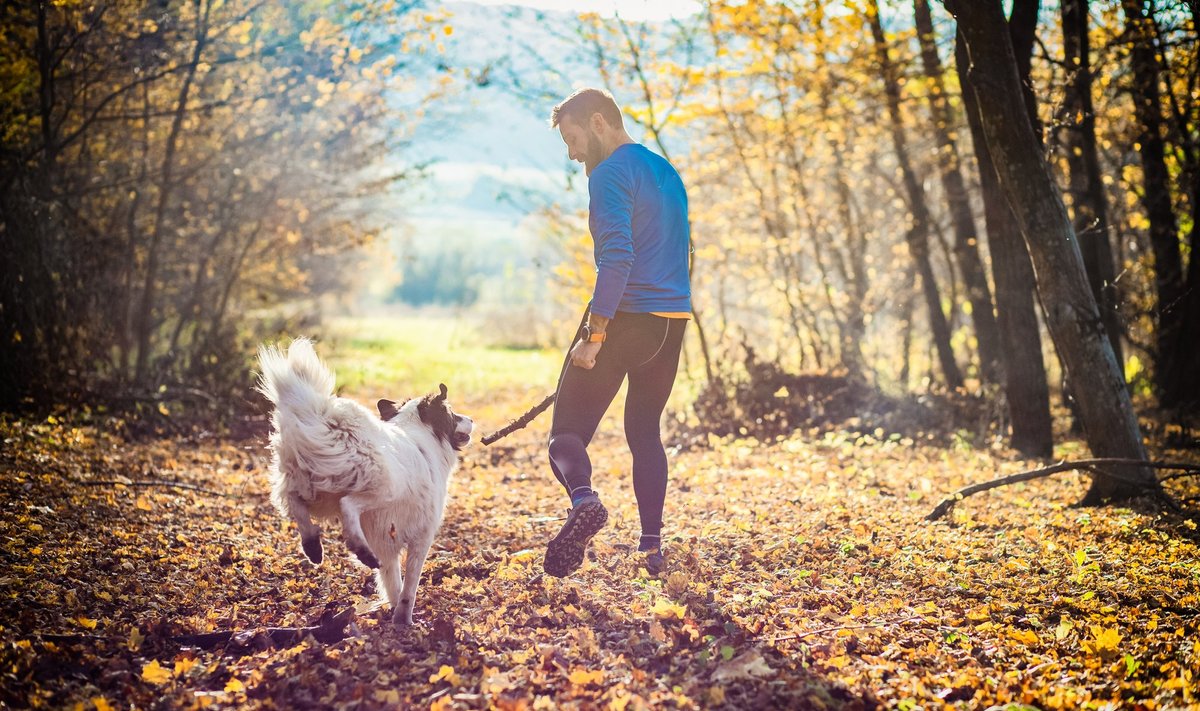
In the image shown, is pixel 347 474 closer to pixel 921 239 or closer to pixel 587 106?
pixel 587 106

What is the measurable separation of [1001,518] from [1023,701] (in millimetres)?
3348

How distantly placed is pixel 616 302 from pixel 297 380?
156 centimetres

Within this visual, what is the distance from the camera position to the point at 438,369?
21844 millimetres

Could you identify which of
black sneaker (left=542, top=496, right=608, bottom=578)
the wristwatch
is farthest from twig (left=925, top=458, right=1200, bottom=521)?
the wristwatch

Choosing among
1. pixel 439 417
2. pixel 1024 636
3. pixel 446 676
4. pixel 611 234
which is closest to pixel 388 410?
pixel 439 417

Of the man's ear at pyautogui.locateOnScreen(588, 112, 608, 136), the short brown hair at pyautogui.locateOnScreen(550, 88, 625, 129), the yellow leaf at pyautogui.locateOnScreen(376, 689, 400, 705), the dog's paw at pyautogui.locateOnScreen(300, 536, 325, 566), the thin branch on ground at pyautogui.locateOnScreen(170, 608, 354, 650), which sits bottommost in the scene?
the thin branch on ground at pyautogui.locateOnScreen(170, 608, 354, 650)

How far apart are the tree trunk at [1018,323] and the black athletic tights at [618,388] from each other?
5.83m

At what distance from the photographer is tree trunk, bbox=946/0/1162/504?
20.9 ft

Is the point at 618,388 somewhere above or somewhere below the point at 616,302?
below

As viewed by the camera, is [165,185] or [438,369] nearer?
[165,185]

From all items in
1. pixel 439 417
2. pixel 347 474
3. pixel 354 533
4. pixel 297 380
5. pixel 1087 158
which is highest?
pixel 1087 158

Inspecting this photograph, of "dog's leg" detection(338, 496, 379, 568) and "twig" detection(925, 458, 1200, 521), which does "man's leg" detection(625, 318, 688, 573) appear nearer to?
"dog's leg" detection(338, 496, 379, 568)

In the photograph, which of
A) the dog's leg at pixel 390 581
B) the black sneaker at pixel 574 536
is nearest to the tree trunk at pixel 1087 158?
the black sneaker at pixel 574 536

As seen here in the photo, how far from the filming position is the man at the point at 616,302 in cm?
424
